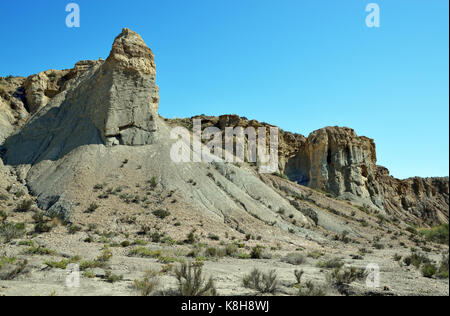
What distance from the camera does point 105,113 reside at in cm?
2798

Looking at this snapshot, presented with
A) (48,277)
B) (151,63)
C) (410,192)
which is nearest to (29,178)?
(151,63)

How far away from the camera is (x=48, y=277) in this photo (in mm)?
9766

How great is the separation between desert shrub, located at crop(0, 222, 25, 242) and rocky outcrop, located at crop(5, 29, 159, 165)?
39.2 feet

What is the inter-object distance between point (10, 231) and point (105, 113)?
1478cm

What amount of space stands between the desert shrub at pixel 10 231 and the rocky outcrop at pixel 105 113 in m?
12.0

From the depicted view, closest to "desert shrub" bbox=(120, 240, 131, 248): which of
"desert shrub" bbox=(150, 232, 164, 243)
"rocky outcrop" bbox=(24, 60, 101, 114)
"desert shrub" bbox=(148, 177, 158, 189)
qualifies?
"desert shrub" bbox=(150, 232, 164, 243)

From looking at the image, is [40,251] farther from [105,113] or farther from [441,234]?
[105,113]

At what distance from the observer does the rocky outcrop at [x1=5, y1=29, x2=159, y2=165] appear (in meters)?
28.0

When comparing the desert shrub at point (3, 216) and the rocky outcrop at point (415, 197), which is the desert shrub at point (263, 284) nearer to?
the desert shrub at point (3, 216)

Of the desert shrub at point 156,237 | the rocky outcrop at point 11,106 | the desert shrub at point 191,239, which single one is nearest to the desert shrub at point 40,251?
the desert shrub at point 156,237

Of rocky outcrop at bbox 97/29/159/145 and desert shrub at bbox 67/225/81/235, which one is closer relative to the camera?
desert shrub at bbox 67/225/81/235

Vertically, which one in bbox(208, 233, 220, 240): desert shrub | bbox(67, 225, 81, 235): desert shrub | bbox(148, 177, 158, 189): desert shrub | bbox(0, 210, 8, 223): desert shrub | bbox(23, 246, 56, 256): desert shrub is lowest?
bbox(23, 246, 56, 256): desert shrub

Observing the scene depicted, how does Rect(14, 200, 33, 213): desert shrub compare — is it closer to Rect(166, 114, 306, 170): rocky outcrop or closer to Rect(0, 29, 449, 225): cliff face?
Result: Rect(0, 29, 449, 225): cliff face
